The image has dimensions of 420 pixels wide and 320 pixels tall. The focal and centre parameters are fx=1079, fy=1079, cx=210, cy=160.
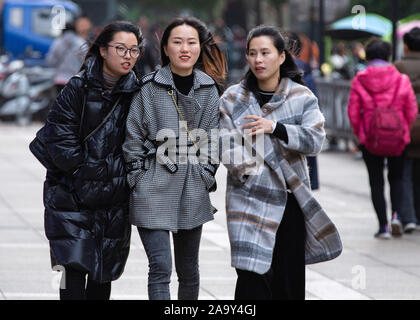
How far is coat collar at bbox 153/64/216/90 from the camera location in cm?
543

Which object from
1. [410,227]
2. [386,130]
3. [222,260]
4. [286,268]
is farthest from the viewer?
[410,227]

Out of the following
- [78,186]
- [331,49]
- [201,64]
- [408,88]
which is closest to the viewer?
[78,186]

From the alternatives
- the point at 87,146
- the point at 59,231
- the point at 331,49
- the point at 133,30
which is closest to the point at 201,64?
the point at 133,30

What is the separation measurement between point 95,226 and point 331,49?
109 ft

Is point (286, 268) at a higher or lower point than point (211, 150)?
lower

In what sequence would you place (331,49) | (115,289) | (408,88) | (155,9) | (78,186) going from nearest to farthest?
(78,186) < (115,289) < (408,88) < (331,49) < (155,9)

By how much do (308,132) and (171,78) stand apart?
29.3 inches

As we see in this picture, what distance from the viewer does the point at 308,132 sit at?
5.39 meters

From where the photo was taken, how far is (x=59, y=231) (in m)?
5.38

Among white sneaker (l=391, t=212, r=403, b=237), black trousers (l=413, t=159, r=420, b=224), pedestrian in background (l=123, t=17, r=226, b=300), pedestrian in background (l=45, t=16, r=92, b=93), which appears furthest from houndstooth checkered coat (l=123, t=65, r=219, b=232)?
pedestrian in background (l=45, t=16, r=92, b=93)

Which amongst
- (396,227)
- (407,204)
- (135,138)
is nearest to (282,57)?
(135,138)

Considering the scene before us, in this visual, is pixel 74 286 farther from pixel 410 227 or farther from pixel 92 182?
pixel 410 227

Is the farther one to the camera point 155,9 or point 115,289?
point 155,9

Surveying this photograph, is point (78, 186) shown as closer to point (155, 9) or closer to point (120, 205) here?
point (120, 205)
